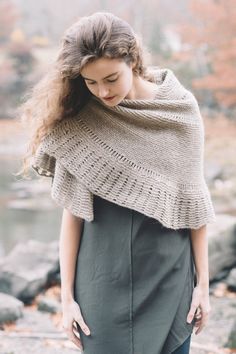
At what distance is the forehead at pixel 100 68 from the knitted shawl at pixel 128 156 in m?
0.11

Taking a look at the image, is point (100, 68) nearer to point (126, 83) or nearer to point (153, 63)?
point (126, 83)

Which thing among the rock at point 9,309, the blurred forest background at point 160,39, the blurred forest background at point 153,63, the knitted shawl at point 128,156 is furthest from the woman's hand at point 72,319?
the blurred forest background at point 160,39

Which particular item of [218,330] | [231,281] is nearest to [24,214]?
[231,281]

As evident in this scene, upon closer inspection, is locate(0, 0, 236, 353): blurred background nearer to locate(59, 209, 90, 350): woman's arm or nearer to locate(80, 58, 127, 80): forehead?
locate(80, 58, 127, 80): forehead

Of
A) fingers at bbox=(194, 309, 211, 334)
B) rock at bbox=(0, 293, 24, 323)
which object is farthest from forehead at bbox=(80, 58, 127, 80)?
rock at bbox=(0, 293, 24, 323)

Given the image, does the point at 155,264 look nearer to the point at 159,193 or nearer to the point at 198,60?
the point at 159,193

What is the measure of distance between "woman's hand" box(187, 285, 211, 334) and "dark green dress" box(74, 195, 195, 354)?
71mm

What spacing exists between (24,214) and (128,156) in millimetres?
6733

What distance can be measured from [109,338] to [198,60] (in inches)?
550

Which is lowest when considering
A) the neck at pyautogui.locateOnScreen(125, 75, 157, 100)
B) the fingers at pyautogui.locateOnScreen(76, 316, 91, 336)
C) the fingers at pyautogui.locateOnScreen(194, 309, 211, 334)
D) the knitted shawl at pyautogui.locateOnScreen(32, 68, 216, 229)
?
the fingers at pyautogui.locateOnScreen(194, 309, 211, 334)

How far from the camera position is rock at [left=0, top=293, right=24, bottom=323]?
3616 millimetres

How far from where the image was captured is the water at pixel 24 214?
6711 mm

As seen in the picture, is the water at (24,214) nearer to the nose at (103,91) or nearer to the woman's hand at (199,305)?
the woman's hand at (199,305)

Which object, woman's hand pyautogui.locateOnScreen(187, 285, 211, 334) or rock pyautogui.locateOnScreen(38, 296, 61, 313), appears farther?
rock pyautogui.locateOnScreen(38, 296, 61, 313)
